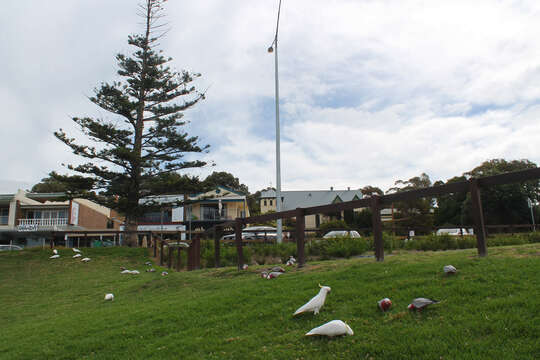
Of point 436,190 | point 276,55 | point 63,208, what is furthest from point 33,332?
point 63,208

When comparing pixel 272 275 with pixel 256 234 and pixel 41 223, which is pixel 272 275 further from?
pixel 41 223

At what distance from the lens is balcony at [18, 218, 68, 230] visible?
36.0 metres

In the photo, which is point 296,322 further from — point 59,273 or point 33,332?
point 59,273

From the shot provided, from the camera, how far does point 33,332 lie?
16.9 feet

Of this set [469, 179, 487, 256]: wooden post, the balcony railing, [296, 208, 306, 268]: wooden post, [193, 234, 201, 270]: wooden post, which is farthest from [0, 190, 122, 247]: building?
[469, 179, 487, 256]: wooden post

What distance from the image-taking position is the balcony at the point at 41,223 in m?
36.0

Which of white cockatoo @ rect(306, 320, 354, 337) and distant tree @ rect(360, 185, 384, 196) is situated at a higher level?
distant tree @ rect(360, 185, 384, 196)

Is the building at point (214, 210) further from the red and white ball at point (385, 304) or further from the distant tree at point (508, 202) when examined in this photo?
the red and white ball at point (385, 304)

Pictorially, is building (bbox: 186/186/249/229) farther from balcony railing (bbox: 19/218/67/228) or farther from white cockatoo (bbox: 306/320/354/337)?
white cockatoo (bbox: 306/320/354/337)

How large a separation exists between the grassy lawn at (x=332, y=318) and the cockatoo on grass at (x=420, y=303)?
2.2 inches

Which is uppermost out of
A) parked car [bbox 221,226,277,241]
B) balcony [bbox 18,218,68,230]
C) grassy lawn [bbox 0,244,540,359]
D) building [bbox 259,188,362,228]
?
building [bbox 259,188,362,228]

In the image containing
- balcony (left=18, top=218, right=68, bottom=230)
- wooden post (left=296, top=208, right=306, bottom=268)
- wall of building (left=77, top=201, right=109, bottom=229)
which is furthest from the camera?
wall of building (left=77, top=201, right=109, bottom=229)

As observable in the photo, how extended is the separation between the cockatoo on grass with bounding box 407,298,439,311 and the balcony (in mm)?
39808

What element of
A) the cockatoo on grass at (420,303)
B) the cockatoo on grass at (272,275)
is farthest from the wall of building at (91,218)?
the cockatoo on grass at (420,303)
